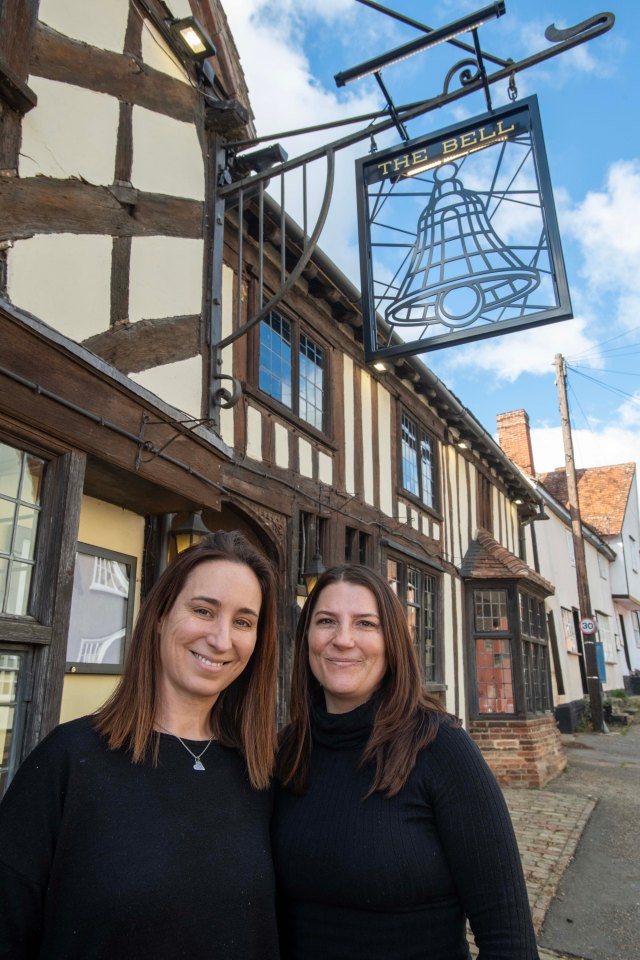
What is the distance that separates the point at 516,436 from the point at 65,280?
717 inches

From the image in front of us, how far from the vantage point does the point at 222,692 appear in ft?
6.81

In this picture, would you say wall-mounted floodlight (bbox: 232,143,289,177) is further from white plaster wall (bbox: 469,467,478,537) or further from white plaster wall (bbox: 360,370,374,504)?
white plaster wall (bbox: 469,467,478,537)

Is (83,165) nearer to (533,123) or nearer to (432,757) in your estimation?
(533,123)

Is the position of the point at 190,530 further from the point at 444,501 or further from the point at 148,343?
the point at 444,501

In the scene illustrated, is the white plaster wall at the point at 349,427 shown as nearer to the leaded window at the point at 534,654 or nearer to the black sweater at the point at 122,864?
the leaded window at the point at 534,654

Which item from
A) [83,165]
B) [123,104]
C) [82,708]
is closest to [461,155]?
[123,104]

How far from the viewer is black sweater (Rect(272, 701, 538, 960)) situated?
1.65 m

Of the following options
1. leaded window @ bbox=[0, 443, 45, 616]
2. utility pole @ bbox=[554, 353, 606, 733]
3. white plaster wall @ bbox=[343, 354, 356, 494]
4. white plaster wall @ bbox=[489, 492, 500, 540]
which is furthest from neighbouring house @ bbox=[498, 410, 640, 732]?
leaded window @ bbox=[0, 443, 45, 616]

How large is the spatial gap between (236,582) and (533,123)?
4642mm

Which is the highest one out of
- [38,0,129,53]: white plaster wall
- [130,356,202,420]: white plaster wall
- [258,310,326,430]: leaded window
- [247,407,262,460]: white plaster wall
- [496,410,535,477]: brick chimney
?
[496,410,535,477]: brick chimney

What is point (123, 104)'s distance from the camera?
4445 millimetres

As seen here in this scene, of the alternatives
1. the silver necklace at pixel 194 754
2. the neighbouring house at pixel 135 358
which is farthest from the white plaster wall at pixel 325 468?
the silver necklace at pixel 194 754

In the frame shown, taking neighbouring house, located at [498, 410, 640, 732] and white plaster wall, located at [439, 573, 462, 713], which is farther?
neighbouring house, located at [498, 410, 640, 732]

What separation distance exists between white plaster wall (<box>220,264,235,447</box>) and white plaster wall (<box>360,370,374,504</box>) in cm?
286
